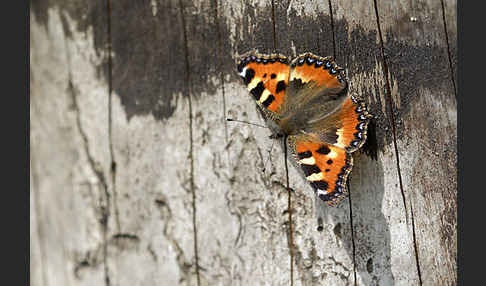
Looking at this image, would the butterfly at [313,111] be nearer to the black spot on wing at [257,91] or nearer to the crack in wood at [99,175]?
the black spot on wing at [257,91]

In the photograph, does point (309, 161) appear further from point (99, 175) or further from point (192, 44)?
point (99, 175)

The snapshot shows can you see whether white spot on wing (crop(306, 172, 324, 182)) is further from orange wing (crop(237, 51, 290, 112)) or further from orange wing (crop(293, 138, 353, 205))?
orange wing (crop(237, 51, 290, 112))

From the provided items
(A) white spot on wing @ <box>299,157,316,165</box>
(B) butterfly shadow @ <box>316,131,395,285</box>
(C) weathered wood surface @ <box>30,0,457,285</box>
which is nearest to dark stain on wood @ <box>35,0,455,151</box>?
(C) weathered wood surface @ <box>30,0,457,285</box>

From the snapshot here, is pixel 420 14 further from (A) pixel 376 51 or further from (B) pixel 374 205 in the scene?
(B) pixel 374 205

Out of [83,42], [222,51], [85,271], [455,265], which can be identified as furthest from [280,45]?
[455,265]

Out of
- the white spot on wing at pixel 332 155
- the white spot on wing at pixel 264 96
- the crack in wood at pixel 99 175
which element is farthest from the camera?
the white spot on wing at pixel 332 155

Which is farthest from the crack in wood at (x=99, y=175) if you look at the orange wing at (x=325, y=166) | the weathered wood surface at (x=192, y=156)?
the orange wing at (x=325, y=166)
